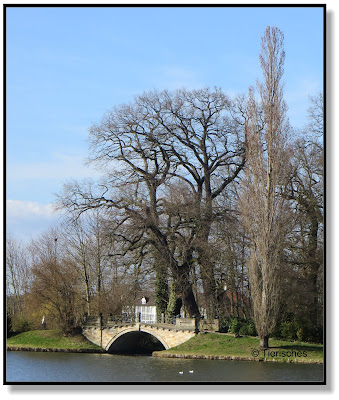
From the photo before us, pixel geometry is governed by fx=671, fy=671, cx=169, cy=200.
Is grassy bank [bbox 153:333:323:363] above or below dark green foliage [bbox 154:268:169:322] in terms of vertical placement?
below

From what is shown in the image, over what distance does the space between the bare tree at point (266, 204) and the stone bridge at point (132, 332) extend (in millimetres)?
4406

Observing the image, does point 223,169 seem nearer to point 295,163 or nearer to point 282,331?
point 295,163

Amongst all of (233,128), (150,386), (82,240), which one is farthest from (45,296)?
(150,386)

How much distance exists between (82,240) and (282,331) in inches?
559

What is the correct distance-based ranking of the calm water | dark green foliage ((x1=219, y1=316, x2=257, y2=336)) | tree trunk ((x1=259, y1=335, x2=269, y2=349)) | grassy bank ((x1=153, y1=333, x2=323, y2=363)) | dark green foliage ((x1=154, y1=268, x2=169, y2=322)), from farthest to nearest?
dark green foliage ((x1=154, y1=268, x2=169, y2=322))
dark green foliage ((x1=219, y1=316, x2=257, y2=336))
tree trunk ((x1=259, y1=335, x2=269, y2=349))
grassy bank ((x1=153, y1=333, x2=323, y2=363))
the calm water

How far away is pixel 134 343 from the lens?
28.0 m

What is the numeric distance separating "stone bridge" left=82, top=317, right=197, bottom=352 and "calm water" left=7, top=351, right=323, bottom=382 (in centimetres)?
173

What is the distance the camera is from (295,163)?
79.9ft

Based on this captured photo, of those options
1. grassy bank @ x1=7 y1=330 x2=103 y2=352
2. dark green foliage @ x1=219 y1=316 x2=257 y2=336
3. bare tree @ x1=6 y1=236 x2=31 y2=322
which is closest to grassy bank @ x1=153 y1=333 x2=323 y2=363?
dark green foliage @ x1=219 y1=316 x2=257 y2=336

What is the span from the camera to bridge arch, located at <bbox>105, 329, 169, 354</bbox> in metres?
27.3

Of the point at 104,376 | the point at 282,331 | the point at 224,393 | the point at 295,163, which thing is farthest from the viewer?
the point at 295,163

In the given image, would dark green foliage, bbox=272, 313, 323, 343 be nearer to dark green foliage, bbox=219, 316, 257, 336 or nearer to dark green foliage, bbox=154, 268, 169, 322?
dark green foliage, bbox=219, 316, 257, 336

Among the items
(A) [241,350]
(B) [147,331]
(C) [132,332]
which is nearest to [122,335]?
(C) [132,332]

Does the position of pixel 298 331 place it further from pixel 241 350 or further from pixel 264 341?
pixel 241 350
